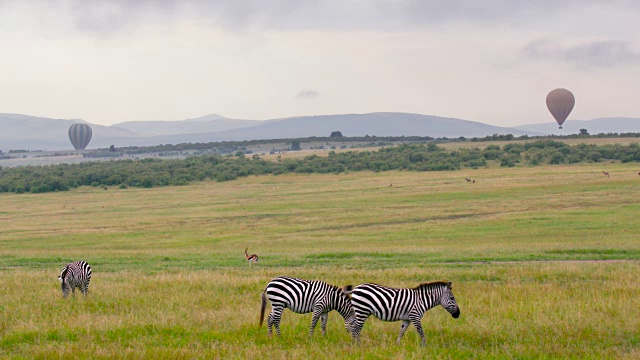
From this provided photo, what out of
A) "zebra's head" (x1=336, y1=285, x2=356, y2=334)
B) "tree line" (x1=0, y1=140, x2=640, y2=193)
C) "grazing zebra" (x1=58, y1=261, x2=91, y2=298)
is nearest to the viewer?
"zebra's head" (x1=336, y1=285, x2=356, y2=334)

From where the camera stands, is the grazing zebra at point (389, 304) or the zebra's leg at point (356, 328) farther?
the zebra's leg at point (356, 328)

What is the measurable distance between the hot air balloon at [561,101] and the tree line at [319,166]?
29.2m

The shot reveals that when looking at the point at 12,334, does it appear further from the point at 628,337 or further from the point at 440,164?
the point at 440,164

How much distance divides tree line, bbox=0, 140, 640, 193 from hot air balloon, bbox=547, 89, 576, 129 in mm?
29211

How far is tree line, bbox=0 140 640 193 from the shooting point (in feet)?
314

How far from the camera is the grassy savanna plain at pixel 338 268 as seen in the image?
1321cm

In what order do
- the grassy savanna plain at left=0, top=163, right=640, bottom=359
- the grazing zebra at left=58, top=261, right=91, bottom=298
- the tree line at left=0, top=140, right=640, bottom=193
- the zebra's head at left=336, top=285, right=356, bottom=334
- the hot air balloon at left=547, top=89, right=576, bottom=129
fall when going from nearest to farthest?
the zebra's head at left=336, top=285, right=356, bottom=334, the grassy savanna plain at left=0, top=163, right=640, bottom=359, the grazing zebra at left=58, top=261, right=91, bottom=298, the tree line at left=0, top=140, right=640, bottom=193, the hot air balloon at left=547, top=89, right=576, bottom=129

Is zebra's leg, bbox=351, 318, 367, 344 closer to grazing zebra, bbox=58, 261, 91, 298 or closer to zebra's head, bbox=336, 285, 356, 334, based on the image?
zebra's head, bbox=336, 285, 356, 334

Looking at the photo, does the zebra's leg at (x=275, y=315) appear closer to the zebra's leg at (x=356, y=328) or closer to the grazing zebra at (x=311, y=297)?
the grazing zebra at (x=311, y=297)

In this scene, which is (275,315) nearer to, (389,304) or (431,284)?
(389,304)

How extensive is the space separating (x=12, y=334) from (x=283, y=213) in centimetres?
4129

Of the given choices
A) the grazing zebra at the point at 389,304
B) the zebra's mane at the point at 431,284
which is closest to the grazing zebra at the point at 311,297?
the grazing zebra at the point at 389,304

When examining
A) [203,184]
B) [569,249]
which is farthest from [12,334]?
[203,184]

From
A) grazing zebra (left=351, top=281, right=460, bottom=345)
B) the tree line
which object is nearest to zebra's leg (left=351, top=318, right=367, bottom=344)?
grazing zebra (left=351, top=281, right=460, bottom=345)
